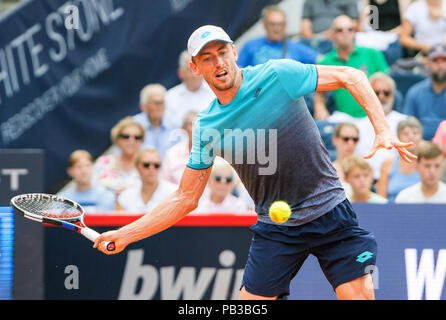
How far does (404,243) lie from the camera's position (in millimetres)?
6113

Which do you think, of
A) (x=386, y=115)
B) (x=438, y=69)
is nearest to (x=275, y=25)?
(x=386, y=115)

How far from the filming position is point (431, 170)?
680 cm

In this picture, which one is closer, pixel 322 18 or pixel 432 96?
pixel 432 96

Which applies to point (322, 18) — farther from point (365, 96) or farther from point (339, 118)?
point (365, 96)

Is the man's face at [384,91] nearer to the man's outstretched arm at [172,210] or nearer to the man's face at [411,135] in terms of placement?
the man's face at [411,135]

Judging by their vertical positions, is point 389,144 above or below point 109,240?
above

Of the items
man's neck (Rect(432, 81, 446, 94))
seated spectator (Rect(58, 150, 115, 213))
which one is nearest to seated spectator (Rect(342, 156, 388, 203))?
man's neck (Rect(432, 81, 446, 94))

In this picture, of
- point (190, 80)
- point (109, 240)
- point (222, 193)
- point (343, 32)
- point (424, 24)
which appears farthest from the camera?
point (424, 24)

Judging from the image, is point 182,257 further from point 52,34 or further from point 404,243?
point 52,34

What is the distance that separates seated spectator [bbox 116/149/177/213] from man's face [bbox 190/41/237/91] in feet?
9.29

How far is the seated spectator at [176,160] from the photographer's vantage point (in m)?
7.69

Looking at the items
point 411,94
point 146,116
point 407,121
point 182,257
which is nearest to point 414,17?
point 411,94

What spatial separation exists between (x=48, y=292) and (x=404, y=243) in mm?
2835

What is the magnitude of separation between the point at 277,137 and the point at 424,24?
5.36 m
